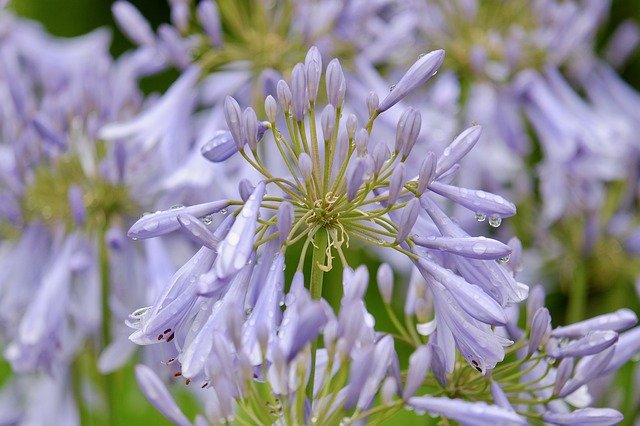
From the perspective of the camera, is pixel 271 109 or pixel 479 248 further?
pixel 271 109

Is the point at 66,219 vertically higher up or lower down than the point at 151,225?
lower down

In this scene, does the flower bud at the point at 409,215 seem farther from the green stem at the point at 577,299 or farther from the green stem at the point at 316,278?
the green stem at the point at 577,299

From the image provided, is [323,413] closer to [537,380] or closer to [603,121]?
[537,380]

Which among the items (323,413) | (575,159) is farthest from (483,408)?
(575,159)

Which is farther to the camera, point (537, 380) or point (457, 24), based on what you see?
point (457, 24)

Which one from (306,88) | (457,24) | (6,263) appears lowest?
(6,263)

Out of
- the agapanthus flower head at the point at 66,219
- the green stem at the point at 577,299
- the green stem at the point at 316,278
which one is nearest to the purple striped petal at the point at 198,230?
the green stem at the point at 316,278

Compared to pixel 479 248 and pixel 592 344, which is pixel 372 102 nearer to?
pixel 479 248

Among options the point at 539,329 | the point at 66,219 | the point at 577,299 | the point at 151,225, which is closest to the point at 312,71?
the point at 151,225
